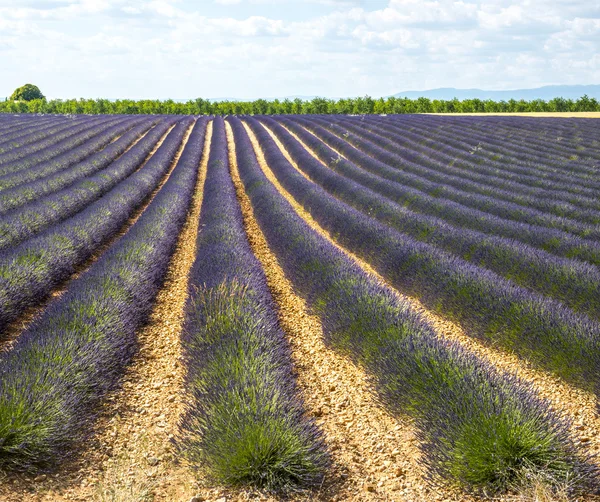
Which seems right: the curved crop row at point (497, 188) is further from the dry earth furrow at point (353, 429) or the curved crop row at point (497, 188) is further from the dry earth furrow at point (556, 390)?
the dry earth furrow at point (353, 429)

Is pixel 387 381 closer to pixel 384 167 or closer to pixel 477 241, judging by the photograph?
pixel 477 241

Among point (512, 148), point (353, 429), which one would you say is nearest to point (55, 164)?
point (353, 429)

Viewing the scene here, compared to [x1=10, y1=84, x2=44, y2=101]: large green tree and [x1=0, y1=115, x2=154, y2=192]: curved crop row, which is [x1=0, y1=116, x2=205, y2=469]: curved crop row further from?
[x1=10, y1=84, x2=44, y2=101]: large green tree

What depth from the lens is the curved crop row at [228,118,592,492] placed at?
8.45 feet

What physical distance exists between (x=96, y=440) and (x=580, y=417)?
298 centimetres

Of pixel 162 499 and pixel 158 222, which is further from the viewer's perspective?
pixel 158 222

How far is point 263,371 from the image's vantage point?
340 cm

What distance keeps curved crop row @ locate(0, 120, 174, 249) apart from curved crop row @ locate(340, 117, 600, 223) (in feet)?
21.4

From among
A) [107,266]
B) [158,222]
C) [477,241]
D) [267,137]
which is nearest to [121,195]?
[158,222]

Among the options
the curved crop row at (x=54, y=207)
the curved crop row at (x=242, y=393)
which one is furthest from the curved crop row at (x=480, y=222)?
the curved crop row at (x=54, y=207)

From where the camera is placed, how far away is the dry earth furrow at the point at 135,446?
8.41 feet

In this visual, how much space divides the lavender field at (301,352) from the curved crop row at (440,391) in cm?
1

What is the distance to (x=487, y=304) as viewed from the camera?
15.8 feet

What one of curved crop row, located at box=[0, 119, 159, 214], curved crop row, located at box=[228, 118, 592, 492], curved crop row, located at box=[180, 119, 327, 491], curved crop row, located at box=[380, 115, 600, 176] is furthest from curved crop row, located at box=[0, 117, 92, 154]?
curved crop row, located at box=[228, 118, 592, 492]
